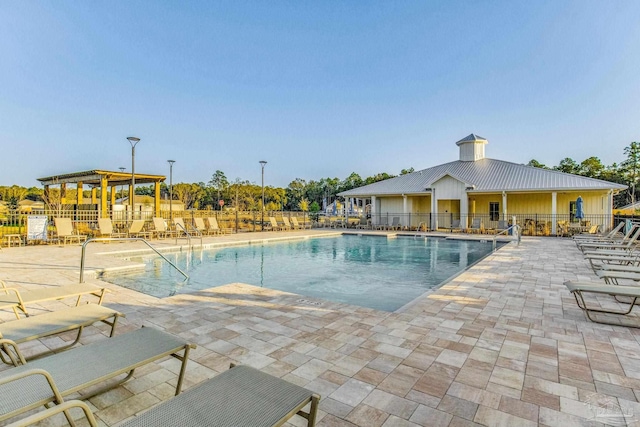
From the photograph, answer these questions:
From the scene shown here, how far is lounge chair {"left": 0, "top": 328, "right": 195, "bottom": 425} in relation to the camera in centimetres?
179

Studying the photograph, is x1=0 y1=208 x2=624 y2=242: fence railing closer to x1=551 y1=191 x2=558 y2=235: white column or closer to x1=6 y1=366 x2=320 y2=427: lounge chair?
x1=551 y1=191 x2=558 y2=235: white column

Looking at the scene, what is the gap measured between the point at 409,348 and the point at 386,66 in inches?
675

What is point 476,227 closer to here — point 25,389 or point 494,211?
point 494,211

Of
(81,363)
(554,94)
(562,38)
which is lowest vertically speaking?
(81,363)

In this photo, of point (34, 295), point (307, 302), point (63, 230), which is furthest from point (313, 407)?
point (63, 230)

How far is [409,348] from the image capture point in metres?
3.48

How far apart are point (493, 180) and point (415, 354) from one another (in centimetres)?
2098

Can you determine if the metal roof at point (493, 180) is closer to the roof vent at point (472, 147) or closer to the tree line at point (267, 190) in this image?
the roof vent at point (472, 147)

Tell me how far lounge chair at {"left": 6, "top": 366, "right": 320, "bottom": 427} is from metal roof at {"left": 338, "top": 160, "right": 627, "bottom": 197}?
68.3ft

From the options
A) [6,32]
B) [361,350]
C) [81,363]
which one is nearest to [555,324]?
[361,350]

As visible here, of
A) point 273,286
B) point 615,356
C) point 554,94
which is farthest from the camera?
point 554,94

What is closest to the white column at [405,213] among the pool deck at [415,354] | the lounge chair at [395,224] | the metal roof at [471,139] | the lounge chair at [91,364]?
the lounge chair at [395,224]

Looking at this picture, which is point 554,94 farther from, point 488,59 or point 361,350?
point 361,350

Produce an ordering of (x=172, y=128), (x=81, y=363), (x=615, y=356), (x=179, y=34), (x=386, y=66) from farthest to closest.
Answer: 1. (x=172, y=128)
2. (x=386, y=66)
3. (x=179, y=34)
4. (x=615, y=356)
5. (x=81, y=363)
